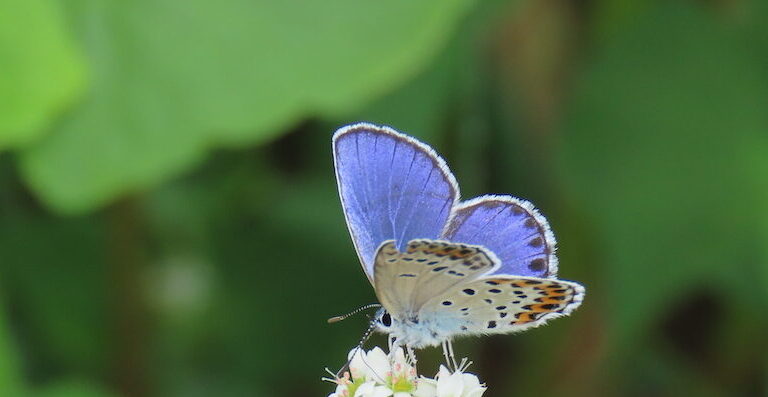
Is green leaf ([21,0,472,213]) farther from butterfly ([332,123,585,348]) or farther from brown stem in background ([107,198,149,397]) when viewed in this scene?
butterfly ([332,123,585,348])

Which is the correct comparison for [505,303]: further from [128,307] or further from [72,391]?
[128,307]

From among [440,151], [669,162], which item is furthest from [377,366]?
[669,162]

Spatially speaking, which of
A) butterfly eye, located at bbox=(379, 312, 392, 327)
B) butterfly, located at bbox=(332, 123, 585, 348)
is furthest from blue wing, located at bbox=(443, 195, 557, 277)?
butterfly eye, located at bbox=(379, 312, 392, 327)

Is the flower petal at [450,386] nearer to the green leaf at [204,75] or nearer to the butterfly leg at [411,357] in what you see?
the butterfly leg at [411,357]

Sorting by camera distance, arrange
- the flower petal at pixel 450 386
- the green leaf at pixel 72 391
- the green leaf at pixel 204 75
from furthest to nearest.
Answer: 1. the green leaf at pixel 72 391
2. the green leaf at pixel 204 75
3. the flower petal at pixel 450 386

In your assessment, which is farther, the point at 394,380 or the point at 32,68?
the point at 32,68

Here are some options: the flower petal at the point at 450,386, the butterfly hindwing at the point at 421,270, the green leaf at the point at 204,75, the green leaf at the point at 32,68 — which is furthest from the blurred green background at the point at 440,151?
the flower petal at the point at 450,386

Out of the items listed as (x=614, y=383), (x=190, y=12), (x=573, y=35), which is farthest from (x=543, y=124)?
(x=190, y=12)
